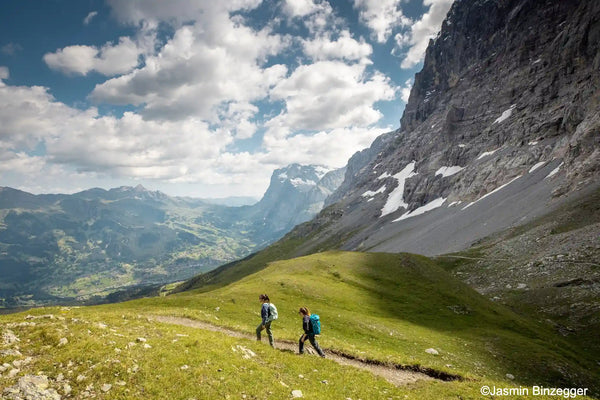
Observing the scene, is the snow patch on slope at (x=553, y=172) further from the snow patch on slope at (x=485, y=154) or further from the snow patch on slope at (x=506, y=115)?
the snow patch on slope at (x=506, y=115)

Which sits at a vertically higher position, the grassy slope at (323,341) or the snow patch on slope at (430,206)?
the snow patch on slope at (430,206)

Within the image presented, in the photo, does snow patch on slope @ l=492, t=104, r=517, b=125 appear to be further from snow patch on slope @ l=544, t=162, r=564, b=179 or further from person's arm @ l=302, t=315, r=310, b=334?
person's arm @ l=302, t=315, r=310, b=334

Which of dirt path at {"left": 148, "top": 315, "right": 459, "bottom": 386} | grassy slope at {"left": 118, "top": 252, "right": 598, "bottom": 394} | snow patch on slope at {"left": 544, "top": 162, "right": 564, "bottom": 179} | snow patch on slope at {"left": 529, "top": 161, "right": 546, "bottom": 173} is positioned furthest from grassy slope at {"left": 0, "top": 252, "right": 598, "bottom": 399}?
snow patch on slope at {"left": 529, "top": 161, "right": 546, "bottom": 173}

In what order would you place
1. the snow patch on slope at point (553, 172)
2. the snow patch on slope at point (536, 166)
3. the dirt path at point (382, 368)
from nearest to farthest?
the dirt path at point (382, 368) < the snow patch on slope at point (553, 172) < the snow patch on slope at point (536, 166)

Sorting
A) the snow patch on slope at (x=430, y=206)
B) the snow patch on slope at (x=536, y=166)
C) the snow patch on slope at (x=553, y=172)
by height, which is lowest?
the snow patch on slope at (x=430, y=206)

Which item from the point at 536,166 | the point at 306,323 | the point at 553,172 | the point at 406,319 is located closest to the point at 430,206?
the point at 536,166

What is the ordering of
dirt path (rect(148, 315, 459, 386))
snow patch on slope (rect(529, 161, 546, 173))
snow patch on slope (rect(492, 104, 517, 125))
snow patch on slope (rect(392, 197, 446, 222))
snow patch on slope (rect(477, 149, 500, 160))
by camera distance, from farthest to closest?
1. snow patch on slope (rect(492, 104, 517, 125))
2. snow patch on slope (rect(392, 197, 446, 222))
3. snow patch on slope (rect(477, 149, 500, 160))
4. snow patch on slope (rect(529, 161, 546, 173))
5. dirt path (rect(148, 315, 459, 386))

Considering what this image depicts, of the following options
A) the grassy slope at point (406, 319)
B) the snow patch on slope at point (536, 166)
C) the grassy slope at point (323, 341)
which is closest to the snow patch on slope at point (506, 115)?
the snow patch on slope at point (536, 166)

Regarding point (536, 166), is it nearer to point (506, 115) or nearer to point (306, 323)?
point (506, 115)

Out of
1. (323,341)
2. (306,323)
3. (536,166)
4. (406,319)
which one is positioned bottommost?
(406,319)

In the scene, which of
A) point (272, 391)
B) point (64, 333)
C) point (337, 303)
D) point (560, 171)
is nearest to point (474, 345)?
point (337, 303)

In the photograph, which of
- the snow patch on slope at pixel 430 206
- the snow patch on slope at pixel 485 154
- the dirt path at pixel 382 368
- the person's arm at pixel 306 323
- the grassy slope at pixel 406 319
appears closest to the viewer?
the person's arm at pixel 306 323

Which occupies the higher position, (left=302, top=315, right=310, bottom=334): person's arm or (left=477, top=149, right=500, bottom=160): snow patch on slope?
(left=477, top=149, right=500, bottom=160): snow patch on slope

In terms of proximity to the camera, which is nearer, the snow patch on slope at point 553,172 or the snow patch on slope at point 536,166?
the snow patch on slope at point 553,172
